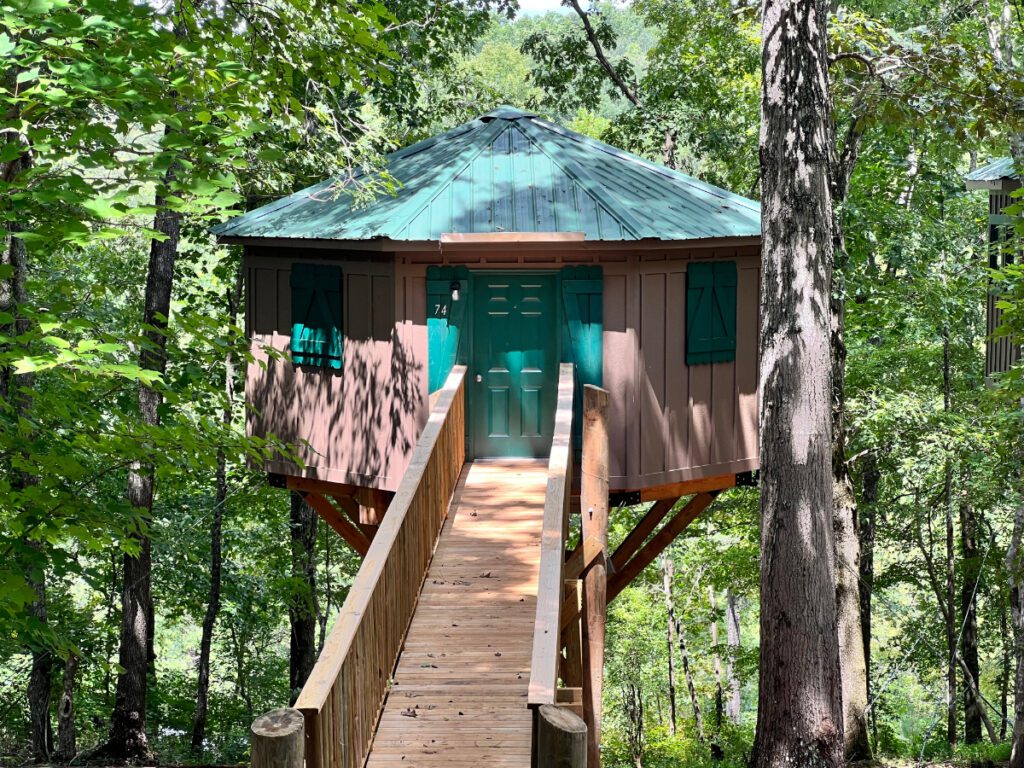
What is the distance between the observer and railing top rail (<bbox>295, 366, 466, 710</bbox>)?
17.5 ft

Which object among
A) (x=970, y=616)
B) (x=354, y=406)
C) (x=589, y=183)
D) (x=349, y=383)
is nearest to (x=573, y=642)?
(x=354, y=406)

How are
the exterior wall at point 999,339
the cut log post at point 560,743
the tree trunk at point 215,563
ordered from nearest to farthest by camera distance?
1. the cut log post at point 560,743
2. the exterior wall at point 999,339
3. the tree trunk at point 215,563

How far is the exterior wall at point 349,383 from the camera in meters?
11.3

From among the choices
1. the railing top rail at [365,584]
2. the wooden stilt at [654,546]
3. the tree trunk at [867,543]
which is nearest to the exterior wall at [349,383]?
the railing top rail at [365,584]

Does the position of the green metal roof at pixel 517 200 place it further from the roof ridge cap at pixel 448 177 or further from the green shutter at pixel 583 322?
the green shutter at pixel 583 322

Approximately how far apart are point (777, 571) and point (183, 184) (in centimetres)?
547

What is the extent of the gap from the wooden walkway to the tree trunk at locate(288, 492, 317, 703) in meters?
11.9

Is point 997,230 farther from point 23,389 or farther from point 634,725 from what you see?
point 23,389

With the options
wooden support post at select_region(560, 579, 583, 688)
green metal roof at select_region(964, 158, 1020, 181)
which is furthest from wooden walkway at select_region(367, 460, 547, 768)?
green metal roof at select_region(964, 158, 1020, 181)

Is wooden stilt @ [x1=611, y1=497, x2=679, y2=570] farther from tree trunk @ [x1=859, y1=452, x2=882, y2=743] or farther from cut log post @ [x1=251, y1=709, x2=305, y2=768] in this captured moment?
tree trunk @ [x1=859, y1=452, x2=882, y2=743]

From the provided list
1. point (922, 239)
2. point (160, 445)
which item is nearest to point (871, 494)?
point (922, 239)

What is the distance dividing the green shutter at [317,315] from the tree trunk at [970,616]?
14.7 m

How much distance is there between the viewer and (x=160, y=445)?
28.2ft

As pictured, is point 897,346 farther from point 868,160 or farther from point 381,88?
point 381,88
